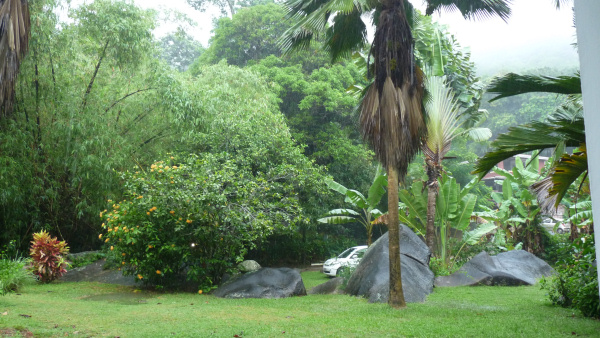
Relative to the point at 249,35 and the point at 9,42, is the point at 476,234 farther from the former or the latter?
the point at 249,35

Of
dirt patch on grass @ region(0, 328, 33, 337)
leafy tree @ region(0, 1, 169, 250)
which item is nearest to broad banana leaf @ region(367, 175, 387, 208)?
leafy tree @ region(0, 1, 169, 250)

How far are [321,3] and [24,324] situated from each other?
809cm

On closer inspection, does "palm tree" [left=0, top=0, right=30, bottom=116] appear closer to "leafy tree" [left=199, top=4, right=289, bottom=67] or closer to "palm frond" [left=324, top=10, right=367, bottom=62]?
"palm frond" [left=324, top=10, right=367, bottom=62]

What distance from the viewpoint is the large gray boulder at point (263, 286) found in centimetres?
1188

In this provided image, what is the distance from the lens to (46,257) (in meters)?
13.7

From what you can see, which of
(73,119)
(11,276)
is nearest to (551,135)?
(11,276)

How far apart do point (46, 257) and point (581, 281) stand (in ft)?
43.7

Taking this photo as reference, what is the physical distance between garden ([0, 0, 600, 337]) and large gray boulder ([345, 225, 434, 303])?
2.9 inches

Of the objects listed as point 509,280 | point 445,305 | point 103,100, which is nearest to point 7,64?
point 103,100

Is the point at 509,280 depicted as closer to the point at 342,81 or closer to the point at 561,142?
the point at 561,142

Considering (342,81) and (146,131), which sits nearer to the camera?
(146,131)

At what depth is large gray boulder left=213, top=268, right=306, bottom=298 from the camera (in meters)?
11.9

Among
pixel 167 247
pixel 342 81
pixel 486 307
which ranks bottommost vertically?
pixel 486 307

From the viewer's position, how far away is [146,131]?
1670cm
